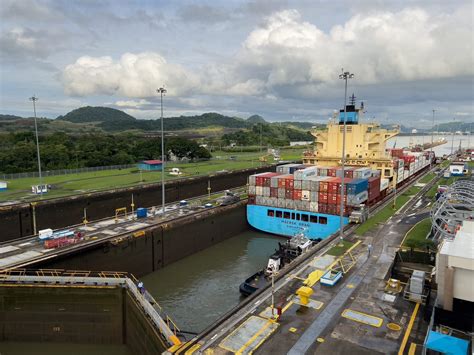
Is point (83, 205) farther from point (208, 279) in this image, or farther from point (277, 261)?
point (277, 261)

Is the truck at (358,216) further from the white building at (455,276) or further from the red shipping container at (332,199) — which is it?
the white building at (455,276)

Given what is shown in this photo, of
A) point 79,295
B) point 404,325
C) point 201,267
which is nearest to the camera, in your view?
point 404,325

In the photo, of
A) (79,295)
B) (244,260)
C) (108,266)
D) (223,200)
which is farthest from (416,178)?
(79,295)

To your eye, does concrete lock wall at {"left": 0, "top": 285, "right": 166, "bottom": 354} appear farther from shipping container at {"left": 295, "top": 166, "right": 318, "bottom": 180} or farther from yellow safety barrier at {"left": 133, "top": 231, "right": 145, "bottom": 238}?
shipping container at {"left": 295, "top": 166, "right": 318, "bottom": 180}

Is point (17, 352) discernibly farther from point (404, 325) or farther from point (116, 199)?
Result: point (116, 199)

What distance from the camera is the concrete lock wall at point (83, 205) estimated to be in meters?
45.9

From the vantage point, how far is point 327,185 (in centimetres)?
4716

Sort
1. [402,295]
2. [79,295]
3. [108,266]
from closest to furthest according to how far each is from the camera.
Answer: [402,295] < [79,295] < [108,266]

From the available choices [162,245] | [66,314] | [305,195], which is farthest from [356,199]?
[66,314]

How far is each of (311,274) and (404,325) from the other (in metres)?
8.04

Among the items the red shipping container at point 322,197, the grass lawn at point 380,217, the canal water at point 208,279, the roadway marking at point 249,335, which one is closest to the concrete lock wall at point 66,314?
the canal water at point 208,279

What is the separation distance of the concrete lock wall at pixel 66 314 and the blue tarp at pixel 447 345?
2055cm

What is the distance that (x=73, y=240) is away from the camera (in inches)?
1465

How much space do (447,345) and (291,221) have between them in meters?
34.2
